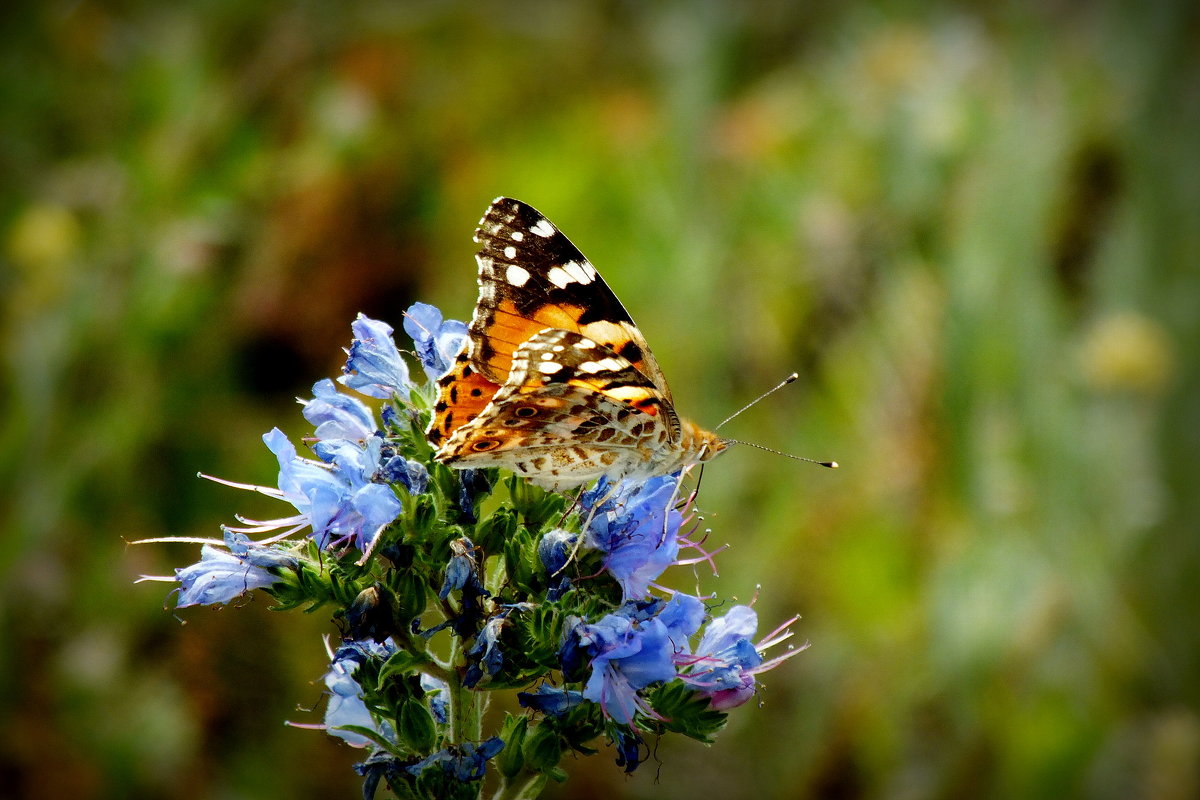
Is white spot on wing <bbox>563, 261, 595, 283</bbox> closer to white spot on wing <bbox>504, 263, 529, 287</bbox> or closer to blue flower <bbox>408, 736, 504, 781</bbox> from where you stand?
white spot on wing <bbox>504, 263, 529, 287</bbox>

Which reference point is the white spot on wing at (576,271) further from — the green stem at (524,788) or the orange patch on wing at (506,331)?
the green stem at (524,788)

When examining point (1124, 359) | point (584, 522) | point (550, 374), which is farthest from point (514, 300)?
point (1124, 359)

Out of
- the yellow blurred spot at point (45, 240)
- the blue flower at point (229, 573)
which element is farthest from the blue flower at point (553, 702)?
the yellow blurred spot at point (45, 240)

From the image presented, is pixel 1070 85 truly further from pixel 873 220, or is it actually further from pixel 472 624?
pixel 472 624

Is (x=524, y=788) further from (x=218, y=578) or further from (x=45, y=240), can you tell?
(x=45, y=240)

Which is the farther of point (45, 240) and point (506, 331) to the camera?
point (45, 240)

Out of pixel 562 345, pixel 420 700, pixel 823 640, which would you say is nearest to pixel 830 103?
pixel 823 640
